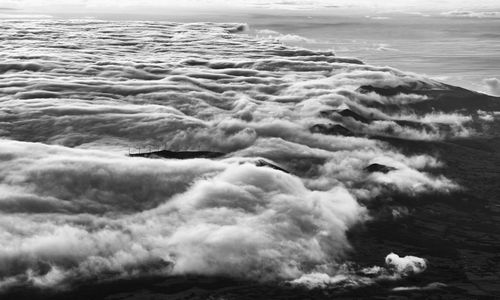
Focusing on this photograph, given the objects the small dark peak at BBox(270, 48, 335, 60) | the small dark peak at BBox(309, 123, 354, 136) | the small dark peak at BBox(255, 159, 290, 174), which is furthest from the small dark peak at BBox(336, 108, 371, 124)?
the small dark peak at BBox(270, 48, 335, 60)

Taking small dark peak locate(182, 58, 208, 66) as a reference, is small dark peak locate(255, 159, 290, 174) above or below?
above

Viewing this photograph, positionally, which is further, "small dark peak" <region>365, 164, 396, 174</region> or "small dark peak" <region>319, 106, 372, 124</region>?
"small dark peak" <region>319, 106, 372, 124</region>

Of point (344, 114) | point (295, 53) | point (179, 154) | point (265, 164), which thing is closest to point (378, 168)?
point (265, 164)

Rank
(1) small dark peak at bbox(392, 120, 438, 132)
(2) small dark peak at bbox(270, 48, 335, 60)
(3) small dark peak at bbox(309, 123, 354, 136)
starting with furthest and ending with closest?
(2) small dark peak at bbox(270, 48, 335, 60) < (1) small dark peak at bbox(392, 120, 438, 132) < (3) small dark peak at bbox(309, 123, 354, 136)

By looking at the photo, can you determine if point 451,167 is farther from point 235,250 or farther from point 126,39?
point 126,39

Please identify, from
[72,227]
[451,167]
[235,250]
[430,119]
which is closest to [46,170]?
[72,227]

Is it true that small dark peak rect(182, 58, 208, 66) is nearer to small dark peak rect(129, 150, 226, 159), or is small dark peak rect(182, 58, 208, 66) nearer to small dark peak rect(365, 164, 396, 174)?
small dark peak rect(129, 150, 226, 159)

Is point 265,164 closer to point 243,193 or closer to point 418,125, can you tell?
point 243,193

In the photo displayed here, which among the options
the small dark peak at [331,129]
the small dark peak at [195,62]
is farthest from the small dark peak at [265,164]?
the small dark peak at [195,62]
